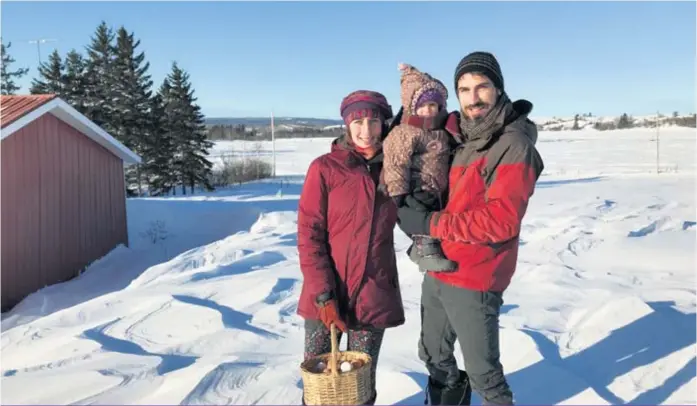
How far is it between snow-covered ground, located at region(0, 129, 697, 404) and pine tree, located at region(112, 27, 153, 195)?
17478 millimetres

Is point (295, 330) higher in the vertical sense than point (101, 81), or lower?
lower

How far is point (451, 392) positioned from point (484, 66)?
155cm

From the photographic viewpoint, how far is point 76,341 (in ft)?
14.2

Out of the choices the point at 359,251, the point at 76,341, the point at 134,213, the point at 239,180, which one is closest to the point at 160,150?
the point at 239,180

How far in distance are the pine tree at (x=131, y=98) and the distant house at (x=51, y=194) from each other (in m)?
13.7

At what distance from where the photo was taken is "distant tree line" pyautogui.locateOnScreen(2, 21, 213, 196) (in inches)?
953

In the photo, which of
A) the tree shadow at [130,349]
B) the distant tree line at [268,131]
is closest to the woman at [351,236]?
the tree shadow at [130,349]

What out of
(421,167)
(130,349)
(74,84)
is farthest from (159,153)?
(421,167)

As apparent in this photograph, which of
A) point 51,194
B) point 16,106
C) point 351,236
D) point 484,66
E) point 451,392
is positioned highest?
point 16,106

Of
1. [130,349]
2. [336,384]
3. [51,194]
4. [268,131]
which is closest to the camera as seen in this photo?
[336,384]

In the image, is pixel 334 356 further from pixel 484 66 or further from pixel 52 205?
pixel 52 205

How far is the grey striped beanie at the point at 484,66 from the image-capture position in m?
2.27

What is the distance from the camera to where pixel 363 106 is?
255cm

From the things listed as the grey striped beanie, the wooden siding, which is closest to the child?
the grey striped beanie
